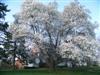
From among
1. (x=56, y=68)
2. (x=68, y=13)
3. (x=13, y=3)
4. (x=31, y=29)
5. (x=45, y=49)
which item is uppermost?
(x=13, y=3)

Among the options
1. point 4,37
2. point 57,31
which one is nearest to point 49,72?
point 57,31

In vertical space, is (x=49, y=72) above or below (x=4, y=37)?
below

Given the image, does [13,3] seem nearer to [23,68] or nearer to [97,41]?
[23,68]

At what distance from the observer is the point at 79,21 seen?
2.13 meters

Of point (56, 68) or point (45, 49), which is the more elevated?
point (45, 49)

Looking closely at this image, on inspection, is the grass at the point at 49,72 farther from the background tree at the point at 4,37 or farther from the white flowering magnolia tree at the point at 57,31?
the background tree at the point at 4,37

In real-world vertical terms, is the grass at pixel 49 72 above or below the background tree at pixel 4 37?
below

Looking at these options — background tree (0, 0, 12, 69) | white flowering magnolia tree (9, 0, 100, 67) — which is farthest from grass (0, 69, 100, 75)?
background tree (0, 0, 12, 69)

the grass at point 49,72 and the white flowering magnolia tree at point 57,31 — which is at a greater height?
the white flowering magnolia tree at point 57,31

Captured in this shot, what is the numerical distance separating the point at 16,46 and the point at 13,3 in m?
0.46

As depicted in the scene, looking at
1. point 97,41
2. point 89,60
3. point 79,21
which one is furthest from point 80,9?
point 89,60

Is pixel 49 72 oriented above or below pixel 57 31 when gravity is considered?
below

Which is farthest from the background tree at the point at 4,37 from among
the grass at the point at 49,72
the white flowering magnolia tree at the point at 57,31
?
the grass at the point at 49,72

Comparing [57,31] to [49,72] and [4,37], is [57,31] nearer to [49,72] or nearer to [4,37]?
[49,72]
